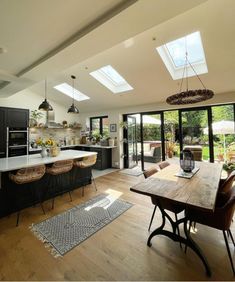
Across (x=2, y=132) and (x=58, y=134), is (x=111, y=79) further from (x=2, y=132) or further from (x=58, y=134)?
(x=2, y=132)

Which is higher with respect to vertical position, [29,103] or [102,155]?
[29,103]

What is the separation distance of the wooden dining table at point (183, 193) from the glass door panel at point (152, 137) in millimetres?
3113

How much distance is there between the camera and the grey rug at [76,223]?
6.84 feet

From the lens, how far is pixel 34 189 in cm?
311

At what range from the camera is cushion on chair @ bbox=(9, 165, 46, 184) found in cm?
258

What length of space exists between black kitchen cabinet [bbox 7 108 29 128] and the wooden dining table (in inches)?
191

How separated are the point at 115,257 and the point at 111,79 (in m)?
4.52

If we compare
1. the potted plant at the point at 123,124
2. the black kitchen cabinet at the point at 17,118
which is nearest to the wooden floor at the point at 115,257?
the black kitchen cabinet at the point at 17,118

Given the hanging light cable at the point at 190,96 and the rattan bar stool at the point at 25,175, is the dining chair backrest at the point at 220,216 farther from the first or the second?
the rattan bar stool at the point at 25,175

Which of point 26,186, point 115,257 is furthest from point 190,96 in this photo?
point 26,186

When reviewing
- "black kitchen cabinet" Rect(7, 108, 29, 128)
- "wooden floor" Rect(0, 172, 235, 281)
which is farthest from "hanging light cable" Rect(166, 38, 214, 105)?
"black kitchen cabinet" Rect(7, 108, 29, 128)

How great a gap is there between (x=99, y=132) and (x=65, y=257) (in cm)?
558

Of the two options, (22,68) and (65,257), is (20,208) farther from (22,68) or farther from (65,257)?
(22,68)

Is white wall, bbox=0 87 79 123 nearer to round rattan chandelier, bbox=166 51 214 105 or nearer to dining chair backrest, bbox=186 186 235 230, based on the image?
round rattan chandelier, bbox=166 51 214 105
